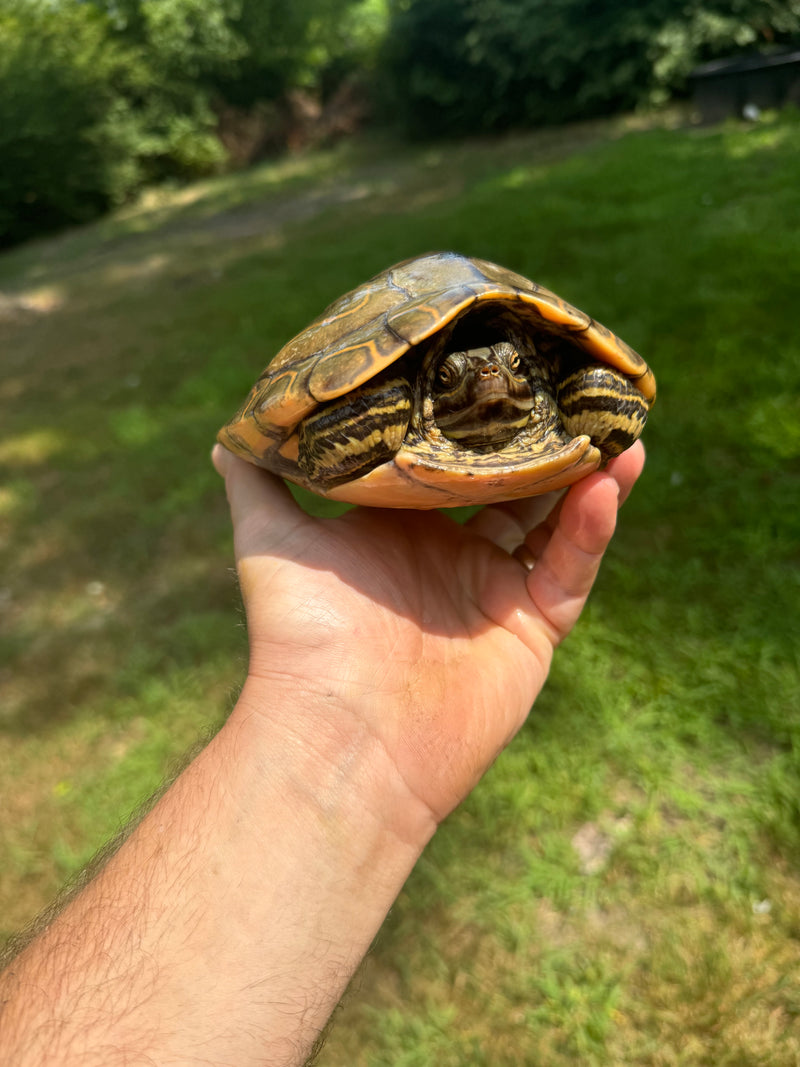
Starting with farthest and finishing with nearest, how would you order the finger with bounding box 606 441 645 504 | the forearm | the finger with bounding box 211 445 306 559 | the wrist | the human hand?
the finger with bounding box 606 441 645 504 → the finger with bounding box 211 445 306 559 → the human hand → the wrist → the forearm

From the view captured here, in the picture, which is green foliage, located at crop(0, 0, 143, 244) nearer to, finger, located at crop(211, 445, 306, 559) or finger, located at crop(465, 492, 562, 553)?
finger, located at crop(211, 445, 306, 559)

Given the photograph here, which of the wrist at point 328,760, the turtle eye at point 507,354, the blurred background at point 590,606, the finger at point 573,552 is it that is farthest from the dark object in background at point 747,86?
the wrist at point 328,760

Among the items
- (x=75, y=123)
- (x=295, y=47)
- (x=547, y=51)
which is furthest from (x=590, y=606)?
(x=295, y=47)

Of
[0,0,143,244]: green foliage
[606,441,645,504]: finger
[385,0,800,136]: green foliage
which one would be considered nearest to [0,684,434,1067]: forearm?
[606,441,645,504]: finger

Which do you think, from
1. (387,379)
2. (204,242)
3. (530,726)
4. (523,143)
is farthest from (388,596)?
(523,143)

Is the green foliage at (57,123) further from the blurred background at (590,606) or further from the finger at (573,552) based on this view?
the finger at (573,552)

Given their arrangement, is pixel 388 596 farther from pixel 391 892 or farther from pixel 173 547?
pixel 173 547
